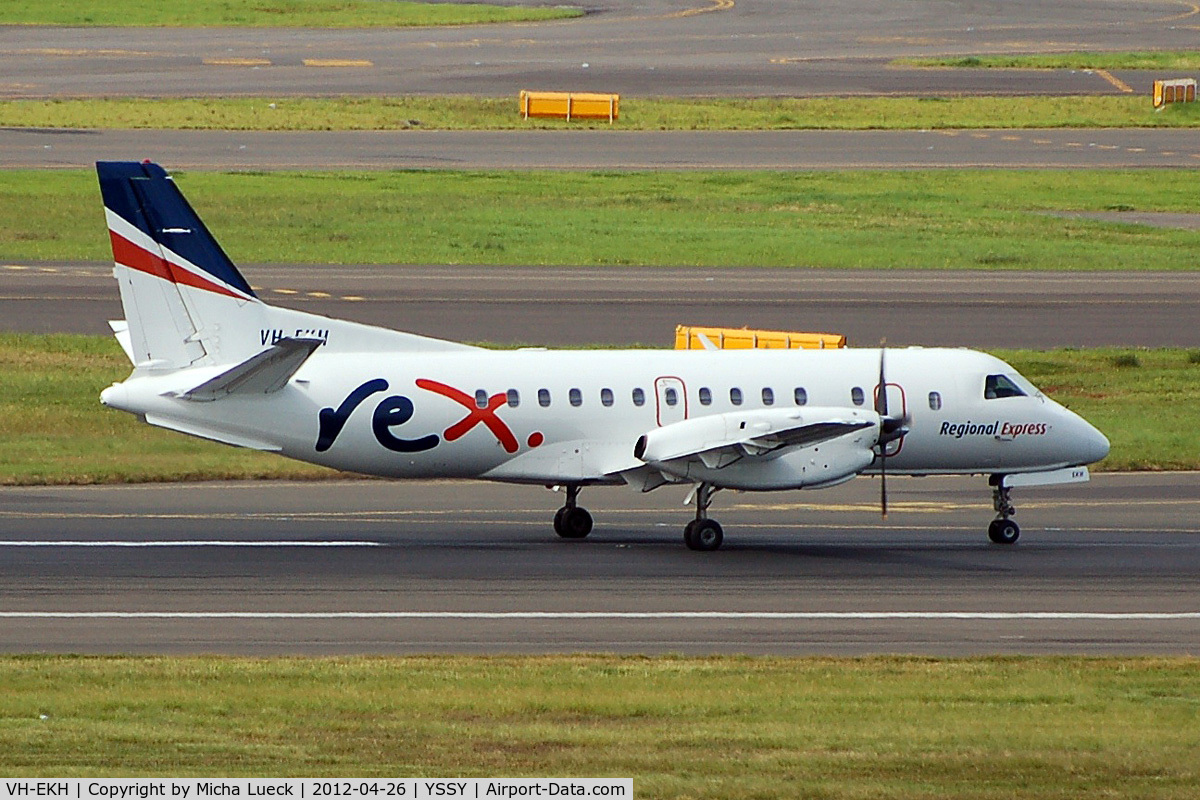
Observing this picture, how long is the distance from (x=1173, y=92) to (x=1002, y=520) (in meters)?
61.7

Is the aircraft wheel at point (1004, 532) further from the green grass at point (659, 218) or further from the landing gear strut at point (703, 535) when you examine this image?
the green grass at point (659, 218)

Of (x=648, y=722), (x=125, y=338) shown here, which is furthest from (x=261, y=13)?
(x=648, y=722)

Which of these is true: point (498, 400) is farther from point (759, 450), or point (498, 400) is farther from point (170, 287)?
point (170, 287)

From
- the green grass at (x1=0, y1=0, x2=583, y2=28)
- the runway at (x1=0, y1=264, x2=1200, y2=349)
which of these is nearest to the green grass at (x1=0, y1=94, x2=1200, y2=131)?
the runway at (x1=0, y1=264, x2=1200, y2=349)

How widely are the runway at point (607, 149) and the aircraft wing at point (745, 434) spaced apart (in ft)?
146

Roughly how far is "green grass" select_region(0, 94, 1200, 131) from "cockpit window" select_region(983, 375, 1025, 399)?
51632mm

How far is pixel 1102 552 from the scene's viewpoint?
2894cm

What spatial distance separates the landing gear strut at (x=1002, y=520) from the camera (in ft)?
97.6

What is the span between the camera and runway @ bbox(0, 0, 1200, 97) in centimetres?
8812

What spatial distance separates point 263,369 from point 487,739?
1176cm

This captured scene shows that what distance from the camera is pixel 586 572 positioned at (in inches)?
1066

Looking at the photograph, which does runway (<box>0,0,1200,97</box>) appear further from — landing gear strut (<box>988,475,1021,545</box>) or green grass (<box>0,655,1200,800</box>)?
green grass (<box>0,655,1200,800</box>)

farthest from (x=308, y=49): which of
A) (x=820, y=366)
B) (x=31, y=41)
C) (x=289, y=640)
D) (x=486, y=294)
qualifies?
(x=289, y=640)

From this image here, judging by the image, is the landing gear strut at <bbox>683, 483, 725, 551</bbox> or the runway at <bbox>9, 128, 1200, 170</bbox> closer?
the landing gear strut at <bbox>683, 483, 725, 551</bbox>
